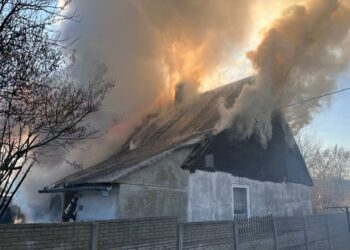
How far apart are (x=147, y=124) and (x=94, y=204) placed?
784 centimetres

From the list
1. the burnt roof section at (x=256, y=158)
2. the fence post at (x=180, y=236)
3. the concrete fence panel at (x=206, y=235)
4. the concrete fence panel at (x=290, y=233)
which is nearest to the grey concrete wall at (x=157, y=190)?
the burnt roof section at (x=256, y=158)

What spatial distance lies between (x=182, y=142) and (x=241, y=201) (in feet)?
11.1

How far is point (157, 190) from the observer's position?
9.87 metres

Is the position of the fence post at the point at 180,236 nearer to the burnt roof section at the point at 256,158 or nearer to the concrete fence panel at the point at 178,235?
the concrete fence panel at the point at 178,235

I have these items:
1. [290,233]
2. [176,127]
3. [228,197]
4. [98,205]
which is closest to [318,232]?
[290,233]

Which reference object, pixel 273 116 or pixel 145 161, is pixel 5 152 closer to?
pixel 145 161

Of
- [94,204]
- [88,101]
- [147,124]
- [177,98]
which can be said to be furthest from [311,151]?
[88,101]

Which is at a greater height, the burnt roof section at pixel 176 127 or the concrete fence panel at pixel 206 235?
the burnt roof section at pixel 176 127

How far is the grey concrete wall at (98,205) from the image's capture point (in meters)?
9.39

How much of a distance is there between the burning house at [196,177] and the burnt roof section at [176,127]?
0.08 meters

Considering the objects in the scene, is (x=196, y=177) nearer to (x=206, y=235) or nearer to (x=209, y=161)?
(x=209, y=161)

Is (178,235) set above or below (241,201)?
below

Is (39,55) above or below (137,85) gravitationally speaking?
below

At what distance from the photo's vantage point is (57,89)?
6875mm
